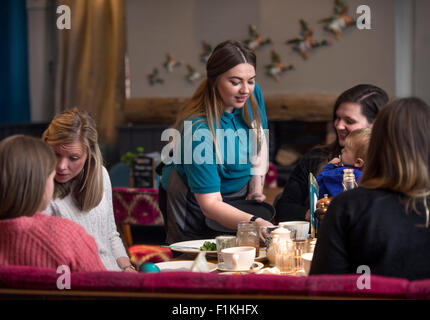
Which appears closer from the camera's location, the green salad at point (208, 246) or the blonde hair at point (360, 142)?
the green salad at point (208, 246)

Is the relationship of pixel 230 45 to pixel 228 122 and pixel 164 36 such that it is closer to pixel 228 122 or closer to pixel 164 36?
pixel 228 122

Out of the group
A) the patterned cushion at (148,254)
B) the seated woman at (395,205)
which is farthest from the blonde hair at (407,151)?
the patterned cushion at (148,254)

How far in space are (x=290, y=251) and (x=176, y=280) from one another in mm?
593

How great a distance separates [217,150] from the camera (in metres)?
2.27

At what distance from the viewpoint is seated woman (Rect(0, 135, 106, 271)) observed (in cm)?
138

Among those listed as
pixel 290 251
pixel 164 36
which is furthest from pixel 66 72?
pixel 290 251

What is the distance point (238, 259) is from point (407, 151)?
2.05 feet

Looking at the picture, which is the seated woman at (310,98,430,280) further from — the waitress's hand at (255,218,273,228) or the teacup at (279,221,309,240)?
the waitress's hand at (255,218,273,228)

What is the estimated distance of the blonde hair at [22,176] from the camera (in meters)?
1.37

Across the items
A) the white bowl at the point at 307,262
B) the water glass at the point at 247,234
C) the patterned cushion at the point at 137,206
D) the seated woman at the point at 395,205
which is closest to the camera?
the seated woman at the point at 395,205

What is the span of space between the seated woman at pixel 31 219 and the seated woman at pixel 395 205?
0.66 m
